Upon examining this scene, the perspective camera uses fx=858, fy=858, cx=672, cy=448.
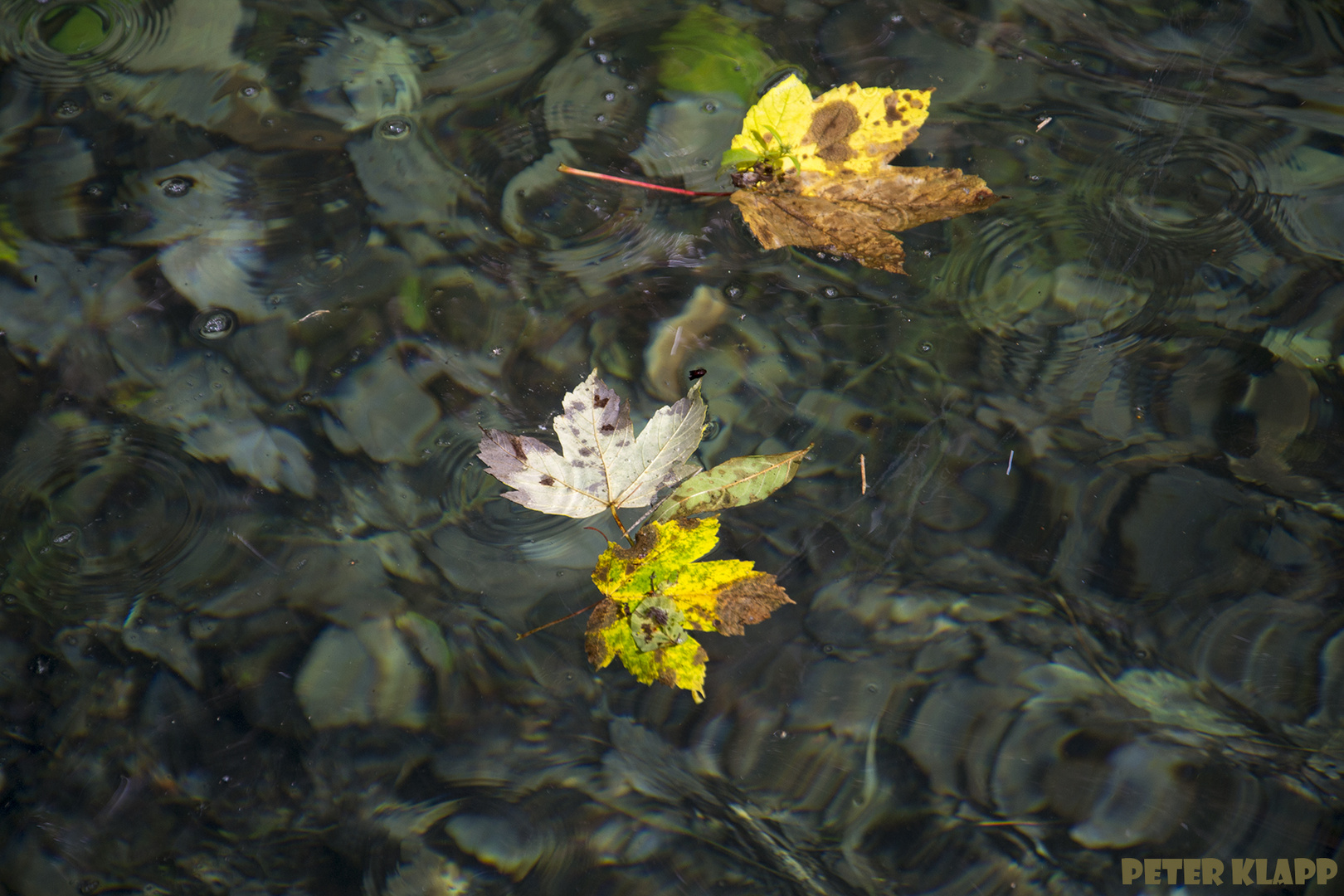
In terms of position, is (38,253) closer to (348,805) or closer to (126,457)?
(126,457)

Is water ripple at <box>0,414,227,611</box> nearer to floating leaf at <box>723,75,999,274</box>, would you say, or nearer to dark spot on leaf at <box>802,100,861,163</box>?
floating leaf at <box>723,75,999,274</box>

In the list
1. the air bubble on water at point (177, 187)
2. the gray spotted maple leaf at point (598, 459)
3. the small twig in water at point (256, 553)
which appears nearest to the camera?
the gray spotted maple leaf at point (598, 459)

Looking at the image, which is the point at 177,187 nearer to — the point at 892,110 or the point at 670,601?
the point at 670,601

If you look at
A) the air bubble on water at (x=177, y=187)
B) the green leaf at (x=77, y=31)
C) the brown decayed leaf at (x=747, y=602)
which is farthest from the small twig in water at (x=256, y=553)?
the green leaf at (x=77, y=31)

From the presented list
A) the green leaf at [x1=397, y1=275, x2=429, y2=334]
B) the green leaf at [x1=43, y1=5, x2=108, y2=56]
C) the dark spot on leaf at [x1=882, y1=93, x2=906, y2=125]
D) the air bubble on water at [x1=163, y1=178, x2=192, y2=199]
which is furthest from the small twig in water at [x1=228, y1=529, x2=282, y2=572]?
the dark spot on leaf at [x1=882, y1=93, x2=906, y2=125]

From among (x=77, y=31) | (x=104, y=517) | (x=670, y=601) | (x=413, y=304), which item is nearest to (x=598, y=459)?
(x=670, y=601)

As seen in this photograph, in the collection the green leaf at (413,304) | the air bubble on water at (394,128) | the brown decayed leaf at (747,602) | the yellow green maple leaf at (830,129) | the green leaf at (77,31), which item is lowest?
the brown decayed leaf at (747,602)

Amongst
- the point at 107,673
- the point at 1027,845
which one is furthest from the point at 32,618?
the point at 1027,845

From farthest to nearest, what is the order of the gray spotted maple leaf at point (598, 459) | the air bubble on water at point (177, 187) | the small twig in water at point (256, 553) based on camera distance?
the air bubble on water at point (177, 187) → the small twig in water at point (256, 553) → the gray spotted maple leaf at point (598, 459)

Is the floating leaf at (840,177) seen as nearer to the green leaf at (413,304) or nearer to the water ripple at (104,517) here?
the green leaf at (413,304)
